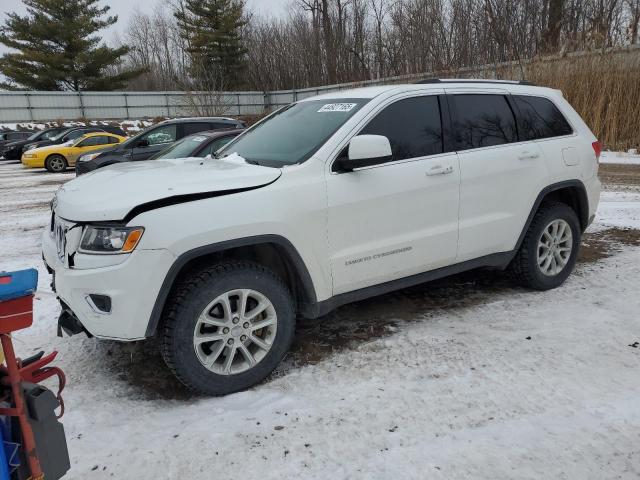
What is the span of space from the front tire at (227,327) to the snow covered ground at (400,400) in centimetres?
14

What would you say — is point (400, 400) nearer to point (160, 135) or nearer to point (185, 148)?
point (185, 148)

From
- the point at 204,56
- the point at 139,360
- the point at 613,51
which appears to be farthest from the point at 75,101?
the point at 139,360

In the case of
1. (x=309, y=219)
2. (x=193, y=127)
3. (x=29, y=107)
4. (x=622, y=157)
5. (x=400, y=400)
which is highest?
(x=29, y=107)

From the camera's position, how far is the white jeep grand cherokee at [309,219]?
2771 millimetres

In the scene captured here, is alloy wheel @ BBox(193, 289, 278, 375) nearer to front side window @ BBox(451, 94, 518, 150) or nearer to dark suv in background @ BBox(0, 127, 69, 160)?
front side window @ BBox(451, 94, 518, 150)

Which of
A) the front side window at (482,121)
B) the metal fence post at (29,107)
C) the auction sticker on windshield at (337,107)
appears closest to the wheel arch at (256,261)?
the auction sticker on windshield at (337,107)

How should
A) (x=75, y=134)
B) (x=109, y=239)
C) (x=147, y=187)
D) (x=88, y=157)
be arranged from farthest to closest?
(x=75, y=134)
(x=88, y=157)
(x=147, y=187)
(x=109, y=239)

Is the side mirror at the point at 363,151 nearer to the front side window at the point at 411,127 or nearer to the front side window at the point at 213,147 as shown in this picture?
the front side window at the point at 411,127

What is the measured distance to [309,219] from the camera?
317 cm

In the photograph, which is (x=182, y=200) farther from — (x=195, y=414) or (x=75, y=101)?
(x=75, y=101)

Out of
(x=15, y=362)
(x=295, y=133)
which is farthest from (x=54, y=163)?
(x=15, y=362)

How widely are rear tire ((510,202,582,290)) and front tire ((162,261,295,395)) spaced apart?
2.31 metres

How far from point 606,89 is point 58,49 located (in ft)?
139

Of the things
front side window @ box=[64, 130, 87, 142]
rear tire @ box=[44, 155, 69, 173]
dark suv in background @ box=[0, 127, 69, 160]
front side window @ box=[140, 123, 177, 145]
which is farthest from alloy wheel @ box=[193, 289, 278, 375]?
dark suv in background @ box=[0, 127, 69, 160]
